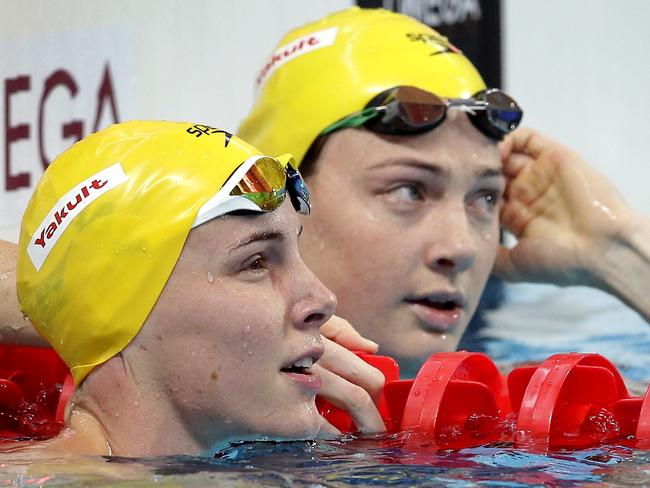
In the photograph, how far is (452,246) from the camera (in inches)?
115

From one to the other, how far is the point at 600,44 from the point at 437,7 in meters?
0.64

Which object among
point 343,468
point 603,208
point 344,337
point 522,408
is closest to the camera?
point 343,468

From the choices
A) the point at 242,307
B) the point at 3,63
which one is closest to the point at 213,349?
the point at 242,307

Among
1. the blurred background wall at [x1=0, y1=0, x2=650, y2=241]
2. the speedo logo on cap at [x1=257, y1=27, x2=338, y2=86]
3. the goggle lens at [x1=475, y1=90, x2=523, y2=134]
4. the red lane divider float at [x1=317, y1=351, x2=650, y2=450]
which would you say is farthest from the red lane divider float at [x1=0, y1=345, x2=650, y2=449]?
the blurred background wall at [x1=0, y1=0, x2=650, y2=241]

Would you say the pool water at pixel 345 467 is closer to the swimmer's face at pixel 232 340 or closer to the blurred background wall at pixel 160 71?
the swimmer's face at pixel 232 340

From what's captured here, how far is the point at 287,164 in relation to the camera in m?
2.23

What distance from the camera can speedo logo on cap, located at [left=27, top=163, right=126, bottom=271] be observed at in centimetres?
208

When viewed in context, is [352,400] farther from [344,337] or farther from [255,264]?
[255,264]

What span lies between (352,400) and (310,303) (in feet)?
0.98

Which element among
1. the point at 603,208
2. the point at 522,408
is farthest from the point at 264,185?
the point at 603,208

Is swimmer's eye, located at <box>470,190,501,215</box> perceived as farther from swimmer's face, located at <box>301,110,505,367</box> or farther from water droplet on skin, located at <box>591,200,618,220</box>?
water droplet on skin, located at <box>591,200,618,220</box>

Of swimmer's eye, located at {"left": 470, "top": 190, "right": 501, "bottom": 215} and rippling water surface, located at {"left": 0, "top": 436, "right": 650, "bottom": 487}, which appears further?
swimmer's eye, located at {"left": 470, "top": 190, "right": 501, "bottom": 215}

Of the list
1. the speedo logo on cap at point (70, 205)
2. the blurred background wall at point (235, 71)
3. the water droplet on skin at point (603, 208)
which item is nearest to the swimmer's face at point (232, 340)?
the speedo logo on cap at point (70, 205)

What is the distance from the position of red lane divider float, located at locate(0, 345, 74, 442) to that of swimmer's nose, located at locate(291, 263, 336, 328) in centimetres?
60
